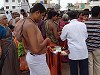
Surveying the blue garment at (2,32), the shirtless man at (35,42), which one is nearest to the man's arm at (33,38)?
the shirtless man at (35,42)

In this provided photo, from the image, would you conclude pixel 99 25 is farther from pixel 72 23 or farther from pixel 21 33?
pixel 21 33

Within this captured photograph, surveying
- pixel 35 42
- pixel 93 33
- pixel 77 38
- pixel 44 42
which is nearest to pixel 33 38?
pixel 35 42

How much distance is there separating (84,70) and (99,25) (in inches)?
36.9

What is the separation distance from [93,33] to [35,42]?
1582mm

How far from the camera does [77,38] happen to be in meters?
4.67

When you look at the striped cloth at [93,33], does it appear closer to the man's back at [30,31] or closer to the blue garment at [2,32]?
the man's back at [30,31]

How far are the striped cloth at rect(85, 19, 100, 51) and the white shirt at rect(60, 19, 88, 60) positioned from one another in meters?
0.13

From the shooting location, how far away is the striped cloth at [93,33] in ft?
15.4

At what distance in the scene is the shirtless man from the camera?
3514mm

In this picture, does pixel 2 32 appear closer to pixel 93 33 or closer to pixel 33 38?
pixel 33 38

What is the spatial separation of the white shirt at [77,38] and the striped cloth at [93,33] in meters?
0.13

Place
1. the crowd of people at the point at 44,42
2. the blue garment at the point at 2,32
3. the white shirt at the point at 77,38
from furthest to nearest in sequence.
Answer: the blue garment at the point at 2,32
the white shirt at the point at 77,38
the crowd of people at the point at 44,42

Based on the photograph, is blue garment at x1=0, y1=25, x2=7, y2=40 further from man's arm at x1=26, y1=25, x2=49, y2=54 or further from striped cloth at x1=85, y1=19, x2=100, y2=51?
striped cloth at x1=85, y1=19, x2=100, y2=51

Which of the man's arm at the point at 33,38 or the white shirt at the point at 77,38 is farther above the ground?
the man's arm at the point at 33,38
